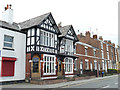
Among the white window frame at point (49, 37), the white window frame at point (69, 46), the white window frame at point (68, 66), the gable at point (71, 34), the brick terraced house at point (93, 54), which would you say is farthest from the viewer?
the brick terraced house at point (93, 54)

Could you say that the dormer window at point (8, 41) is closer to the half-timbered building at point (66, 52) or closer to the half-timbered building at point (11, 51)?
the half-timbered building at point (11, 51)

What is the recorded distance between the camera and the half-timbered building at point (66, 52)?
2288 centimetres

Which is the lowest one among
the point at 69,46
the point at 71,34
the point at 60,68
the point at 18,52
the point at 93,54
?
the point at 60,68

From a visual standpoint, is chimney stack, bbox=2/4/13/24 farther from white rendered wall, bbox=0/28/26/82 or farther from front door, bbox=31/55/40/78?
front door, bbox=31/55/40/78

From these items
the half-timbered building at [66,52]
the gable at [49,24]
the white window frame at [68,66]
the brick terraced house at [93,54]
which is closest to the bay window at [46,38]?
the gable at [49,24]

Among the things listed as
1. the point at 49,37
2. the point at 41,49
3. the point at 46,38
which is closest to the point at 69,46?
the point at 49,37

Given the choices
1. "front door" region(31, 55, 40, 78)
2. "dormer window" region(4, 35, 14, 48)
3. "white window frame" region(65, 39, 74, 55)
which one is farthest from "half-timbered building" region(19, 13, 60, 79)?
"white window frame" region(65, 39, 74, 55)

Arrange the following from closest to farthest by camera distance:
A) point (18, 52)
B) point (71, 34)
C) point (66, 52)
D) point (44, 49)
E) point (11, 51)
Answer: point (11, 51), point (18, 52), point (44, 49), point (66, 52), point (71, 34)

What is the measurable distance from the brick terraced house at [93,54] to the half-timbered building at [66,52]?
3.46 metres

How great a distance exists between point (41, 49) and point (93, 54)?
64.2ft

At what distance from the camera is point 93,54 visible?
1378 inches

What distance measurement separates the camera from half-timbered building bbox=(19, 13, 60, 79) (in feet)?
61.0

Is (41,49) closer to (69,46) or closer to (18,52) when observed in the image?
(18,52)

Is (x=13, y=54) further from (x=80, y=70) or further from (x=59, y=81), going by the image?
(x=80, y=70)
